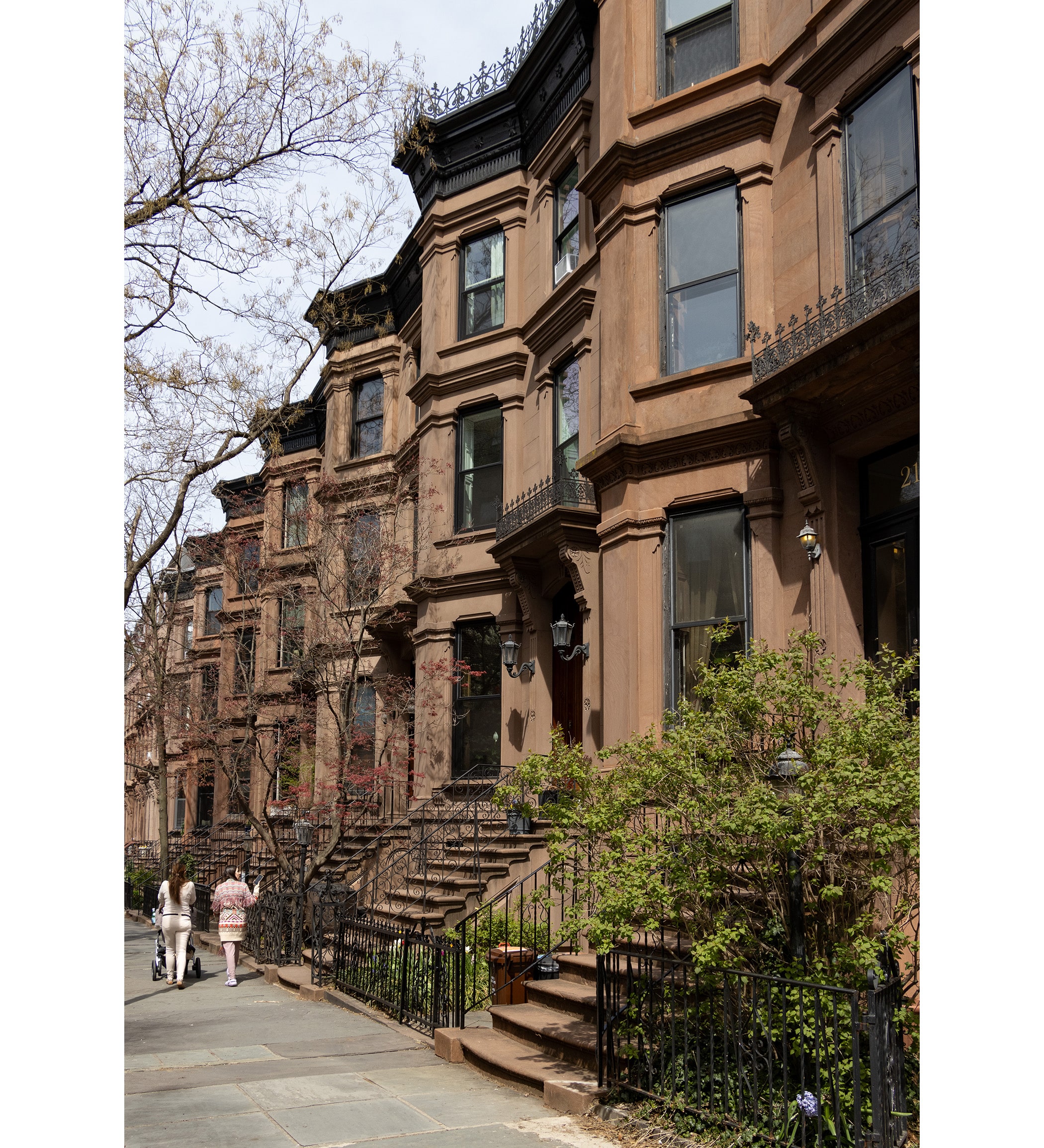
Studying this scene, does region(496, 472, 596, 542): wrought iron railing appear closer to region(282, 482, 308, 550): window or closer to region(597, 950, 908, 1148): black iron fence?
region(282, 482, 308, 550): window

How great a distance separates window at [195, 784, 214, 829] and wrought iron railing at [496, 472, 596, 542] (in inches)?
926

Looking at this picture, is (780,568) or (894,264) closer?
(894,264)

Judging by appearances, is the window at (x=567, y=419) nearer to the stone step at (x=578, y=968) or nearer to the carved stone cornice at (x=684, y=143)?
the carved stone cornice at (x=684, y=143)

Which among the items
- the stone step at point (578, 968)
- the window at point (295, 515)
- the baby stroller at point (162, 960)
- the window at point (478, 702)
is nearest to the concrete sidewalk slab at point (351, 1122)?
the stone step at point (578, 968)

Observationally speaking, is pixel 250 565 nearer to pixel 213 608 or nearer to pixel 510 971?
pixel 510 971

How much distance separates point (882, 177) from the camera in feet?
35.6

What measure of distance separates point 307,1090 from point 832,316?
825 cm

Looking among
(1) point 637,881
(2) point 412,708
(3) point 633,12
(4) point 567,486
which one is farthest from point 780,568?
(2) point 412,708

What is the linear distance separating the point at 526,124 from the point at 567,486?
783 centimetres

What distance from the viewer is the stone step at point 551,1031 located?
8695 millimetres

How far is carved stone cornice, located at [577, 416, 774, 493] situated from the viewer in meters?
12.2

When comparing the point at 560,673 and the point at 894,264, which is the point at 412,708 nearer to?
the point at 560,673

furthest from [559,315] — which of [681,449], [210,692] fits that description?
[210,692]

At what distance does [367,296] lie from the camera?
26.6m
